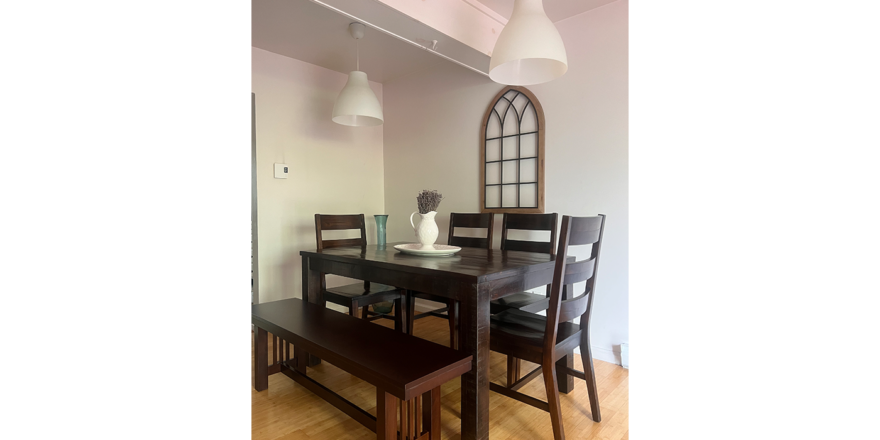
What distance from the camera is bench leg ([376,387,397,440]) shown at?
1378 mm

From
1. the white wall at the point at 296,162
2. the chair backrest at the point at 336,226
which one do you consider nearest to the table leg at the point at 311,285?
the chair backrest at the point at 336,226

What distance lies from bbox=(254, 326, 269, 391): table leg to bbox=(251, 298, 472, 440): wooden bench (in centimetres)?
10

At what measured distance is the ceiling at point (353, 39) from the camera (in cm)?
233

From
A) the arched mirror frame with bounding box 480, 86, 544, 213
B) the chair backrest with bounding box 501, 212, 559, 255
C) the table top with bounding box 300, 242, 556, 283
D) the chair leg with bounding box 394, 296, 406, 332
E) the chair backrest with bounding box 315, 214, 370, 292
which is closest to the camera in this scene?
the table top with bounding box 300, 242, 556, 283

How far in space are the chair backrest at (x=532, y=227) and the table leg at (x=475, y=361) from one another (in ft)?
3.09

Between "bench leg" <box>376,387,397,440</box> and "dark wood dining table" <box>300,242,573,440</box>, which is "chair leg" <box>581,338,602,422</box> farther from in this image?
"bench leg" <box>376,387,397,440</box>

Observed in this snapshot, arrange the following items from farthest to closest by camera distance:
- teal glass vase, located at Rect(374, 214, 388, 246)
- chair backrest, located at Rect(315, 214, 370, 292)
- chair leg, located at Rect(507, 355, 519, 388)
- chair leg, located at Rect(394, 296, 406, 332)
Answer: teal glass vase, located at Rect(374, 214, 388, 246), chair backrest, located at Rect(315, 214, 370, 292), chair leg, located at Rect(394, 296, 406, 332), chair leg, located at Rect(507, 355, 519, 388)

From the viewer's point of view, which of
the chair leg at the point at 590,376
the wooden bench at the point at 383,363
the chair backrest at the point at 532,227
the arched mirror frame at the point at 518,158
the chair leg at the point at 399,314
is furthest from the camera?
the arched mirror frame at the point at 518,158

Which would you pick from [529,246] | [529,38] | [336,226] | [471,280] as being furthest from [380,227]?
[529,38]

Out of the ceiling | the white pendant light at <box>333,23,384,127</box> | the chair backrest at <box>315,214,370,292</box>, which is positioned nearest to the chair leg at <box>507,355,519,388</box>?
the chair backrest at <box>315,214,370,292</box>

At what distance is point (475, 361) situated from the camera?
158cm

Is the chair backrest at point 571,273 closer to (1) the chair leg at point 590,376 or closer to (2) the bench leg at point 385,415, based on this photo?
(1) the chair leg at point 590,376
